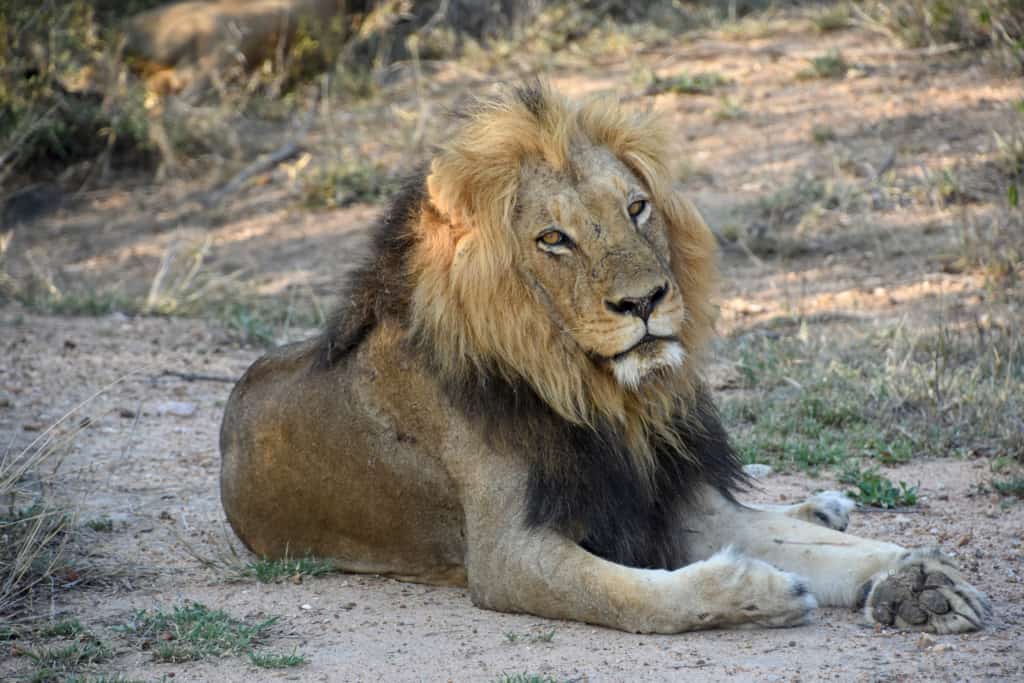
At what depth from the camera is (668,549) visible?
416 centimetres

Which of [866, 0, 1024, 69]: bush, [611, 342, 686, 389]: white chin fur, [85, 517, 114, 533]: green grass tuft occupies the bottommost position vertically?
[85, 517, 114, 533]: green grass tuft

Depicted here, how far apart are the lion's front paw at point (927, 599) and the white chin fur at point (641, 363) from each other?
0.81m

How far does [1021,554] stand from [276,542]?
237 cm

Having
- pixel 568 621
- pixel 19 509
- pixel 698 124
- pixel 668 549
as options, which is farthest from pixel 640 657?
pixel 698 124

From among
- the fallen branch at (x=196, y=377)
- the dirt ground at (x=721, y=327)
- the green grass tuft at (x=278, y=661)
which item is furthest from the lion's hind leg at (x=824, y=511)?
the fallen branch at (x=196, y=377)

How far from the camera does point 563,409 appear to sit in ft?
12.8

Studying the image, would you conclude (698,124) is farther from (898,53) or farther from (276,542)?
(276,542)

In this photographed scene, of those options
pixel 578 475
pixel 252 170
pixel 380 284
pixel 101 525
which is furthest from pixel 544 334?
pixel 252 170

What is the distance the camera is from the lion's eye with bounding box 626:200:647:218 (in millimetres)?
3980

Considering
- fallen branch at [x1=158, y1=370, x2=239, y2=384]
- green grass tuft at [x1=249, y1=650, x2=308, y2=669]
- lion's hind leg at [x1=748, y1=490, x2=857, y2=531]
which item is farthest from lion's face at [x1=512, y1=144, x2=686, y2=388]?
fallen branch at [x1=158, y1=370, x2=239, y2=384]

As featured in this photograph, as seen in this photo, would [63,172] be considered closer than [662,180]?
No

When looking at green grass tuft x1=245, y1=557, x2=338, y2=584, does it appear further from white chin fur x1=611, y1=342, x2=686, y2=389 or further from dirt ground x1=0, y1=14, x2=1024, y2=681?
white chin fur x1=611, y1=342, x2=686, y2=389

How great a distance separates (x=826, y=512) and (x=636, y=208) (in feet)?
4.03

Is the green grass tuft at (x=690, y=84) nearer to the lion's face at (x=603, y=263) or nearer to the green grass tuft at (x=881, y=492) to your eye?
the green grass tuft at (x=881, y=492)
